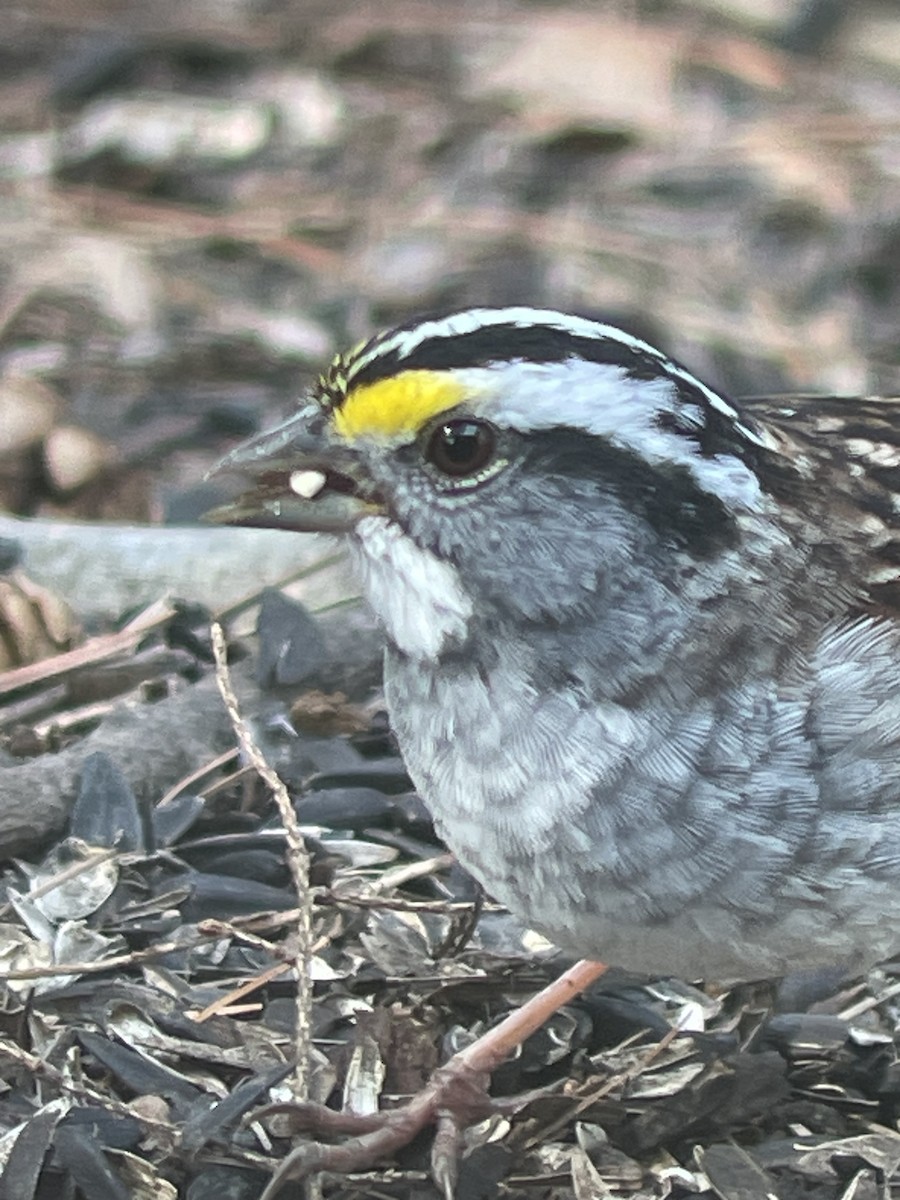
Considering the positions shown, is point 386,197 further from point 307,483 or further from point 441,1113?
point 441,1113

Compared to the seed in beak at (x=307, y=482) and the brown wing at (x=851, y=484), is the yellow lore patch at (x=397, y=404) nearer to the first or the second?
the seed in beak at (x=307, y=482)

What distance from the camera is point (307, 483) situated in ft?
8.96

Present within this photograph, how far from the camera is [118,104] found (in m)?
6.39

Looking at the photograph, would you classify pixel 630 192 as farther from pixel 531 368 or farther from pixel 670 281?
pixel 531 368

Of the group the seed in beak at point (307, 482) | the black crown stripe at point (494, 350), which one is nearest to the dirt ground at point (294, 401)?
the seed in beak at point (307, 482)

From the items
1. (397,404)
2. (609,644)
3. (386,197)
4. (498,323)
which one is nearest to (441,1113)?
(609,644)

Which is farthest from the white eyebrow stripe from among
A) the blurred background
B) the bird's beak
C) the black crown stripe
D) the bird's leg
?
the blurred background

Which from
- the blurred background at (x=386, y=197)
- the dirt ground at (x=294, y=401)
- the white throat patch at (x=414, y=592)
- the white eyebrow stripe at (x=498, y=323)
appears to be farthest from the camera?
the blurred background at (x=386, y=197)

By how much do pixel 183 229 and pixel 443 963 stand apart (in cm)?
325

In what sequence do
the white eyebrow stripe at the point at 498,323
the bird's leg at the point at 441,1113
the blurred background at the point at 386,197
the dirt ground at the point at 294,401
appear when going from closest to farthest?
1. the white eyebrow stripe at the point at 498,323
2. the bird's leg at the point at 441,1113
3. the dirt ground at the point at 294,401
4. the blurred background at the point at 386,197

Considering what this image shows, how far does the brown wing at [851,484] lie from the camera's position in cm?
281

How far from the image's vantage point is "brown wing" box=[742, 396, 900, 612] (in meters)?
2.81

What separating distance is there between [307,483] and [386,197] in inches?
144

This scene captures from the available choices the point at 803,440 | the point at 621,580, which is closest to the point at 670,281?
the point at 803,440
